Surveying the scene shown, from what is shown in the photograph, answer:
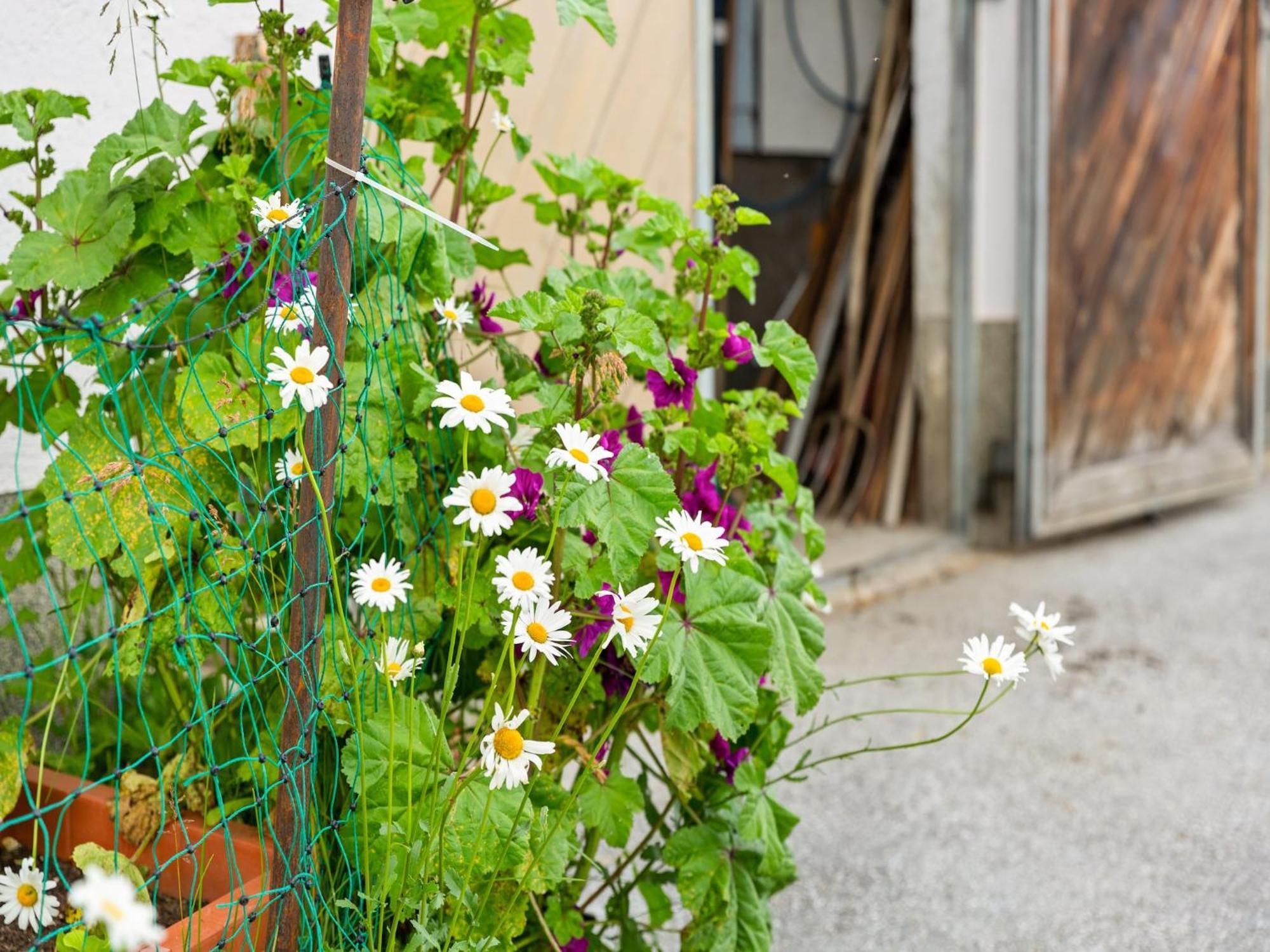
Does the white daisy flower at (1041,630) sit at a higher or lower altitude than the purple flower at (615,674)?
higher

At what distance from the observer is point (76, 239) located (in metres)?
1.35

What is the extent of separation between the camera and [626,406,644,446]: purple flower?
5.08 feet

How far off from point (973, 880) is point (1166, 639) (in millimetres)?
1573

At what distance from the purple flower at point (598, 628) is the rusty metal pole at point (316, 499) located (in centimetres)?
26

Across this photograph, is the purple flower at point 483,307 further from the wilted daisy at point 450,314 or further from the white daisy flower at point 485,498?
the white daisy flower at point 485,498

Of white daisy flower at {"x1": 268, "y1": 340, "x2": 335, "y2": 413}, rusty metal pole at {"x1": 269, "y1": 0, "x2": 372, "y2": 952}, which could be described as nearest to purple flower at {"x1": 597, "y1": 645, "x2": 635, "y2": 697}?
rusty metal pole at {"x1": 269, "y1": 0, "x2": 372, "y2": 952}

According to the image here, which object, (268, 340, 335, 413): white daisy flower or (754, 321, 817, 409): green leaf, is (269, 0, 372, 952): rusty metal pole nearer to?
(268, 340, 335, 413): white daisy flower

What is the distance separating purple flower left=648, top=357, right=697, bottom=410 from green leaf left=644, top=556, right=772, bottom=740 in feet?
0.67

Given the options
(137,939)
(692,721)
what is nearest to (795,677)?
(692,721)

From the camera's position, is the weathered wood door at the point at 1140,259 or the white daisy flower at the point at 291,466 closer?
the white daisy flower at the point at 291,466

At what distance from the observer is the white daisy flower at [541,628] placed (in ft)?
3.96

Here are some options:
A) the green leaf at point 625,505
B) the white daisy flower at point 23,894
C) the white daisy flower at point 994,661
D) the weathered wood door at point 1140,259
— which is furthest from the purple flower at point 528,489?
the weathered wood door at point 1140,259

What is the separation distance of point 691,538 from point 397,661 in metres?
0.32

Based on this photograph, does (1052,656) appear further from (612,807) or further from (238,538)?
(238,538)
